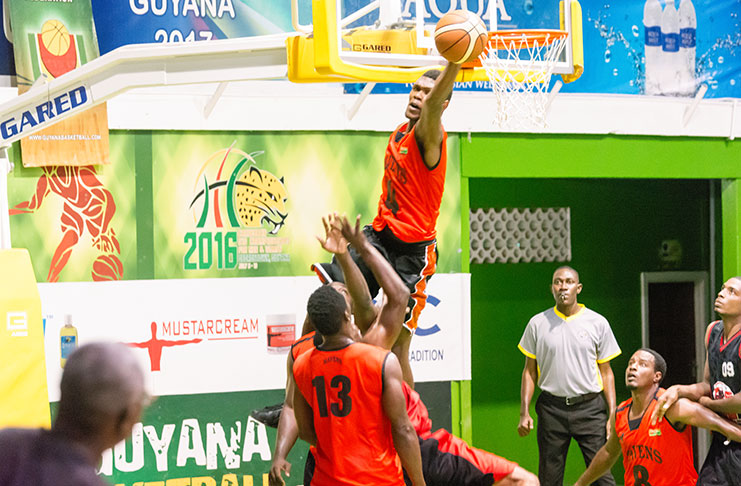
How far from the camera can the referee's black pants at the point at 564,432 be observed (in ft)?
29.8

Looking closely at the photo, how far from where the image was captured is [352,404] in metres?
5.31

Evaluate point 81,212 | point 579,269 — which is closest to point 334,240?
Answer: point 81,212

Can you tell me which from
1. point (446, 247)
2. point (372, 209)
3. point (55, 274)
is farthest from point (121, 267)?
point (446, 247)

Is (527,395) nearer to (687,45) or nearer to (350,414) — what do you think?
(687,45)

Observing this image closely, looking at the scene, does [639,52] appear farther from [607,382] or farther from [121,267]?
[121,267]

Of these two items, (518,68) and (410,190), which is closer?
(410,190)

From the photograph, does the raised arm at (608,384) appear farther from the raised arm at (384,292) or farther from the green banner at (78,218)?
the green banner at (78,218)

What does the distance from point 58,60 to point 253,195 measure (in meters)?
1.98

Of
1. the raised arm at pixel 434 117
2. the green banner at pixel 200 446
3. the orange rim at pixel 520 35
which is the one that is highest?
the orange rim at pixel 520 35

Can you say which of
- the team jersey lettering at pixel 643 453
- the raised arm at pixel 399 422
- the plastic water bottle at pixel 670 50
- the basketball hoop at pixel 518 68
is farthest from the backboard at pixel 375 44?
the plastic water bottle at pixel 670 50

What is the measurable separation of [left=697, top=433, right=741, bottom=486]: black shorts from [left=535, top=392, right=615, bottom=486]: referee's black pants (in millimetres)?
1985

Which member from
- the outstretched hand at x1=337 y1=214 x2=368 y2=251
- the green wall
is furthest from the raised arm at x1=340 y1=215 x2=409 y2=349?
the green wall

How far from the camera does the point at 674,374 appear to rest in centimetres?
1235

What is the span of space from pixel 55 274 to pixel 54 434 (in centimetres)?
632
